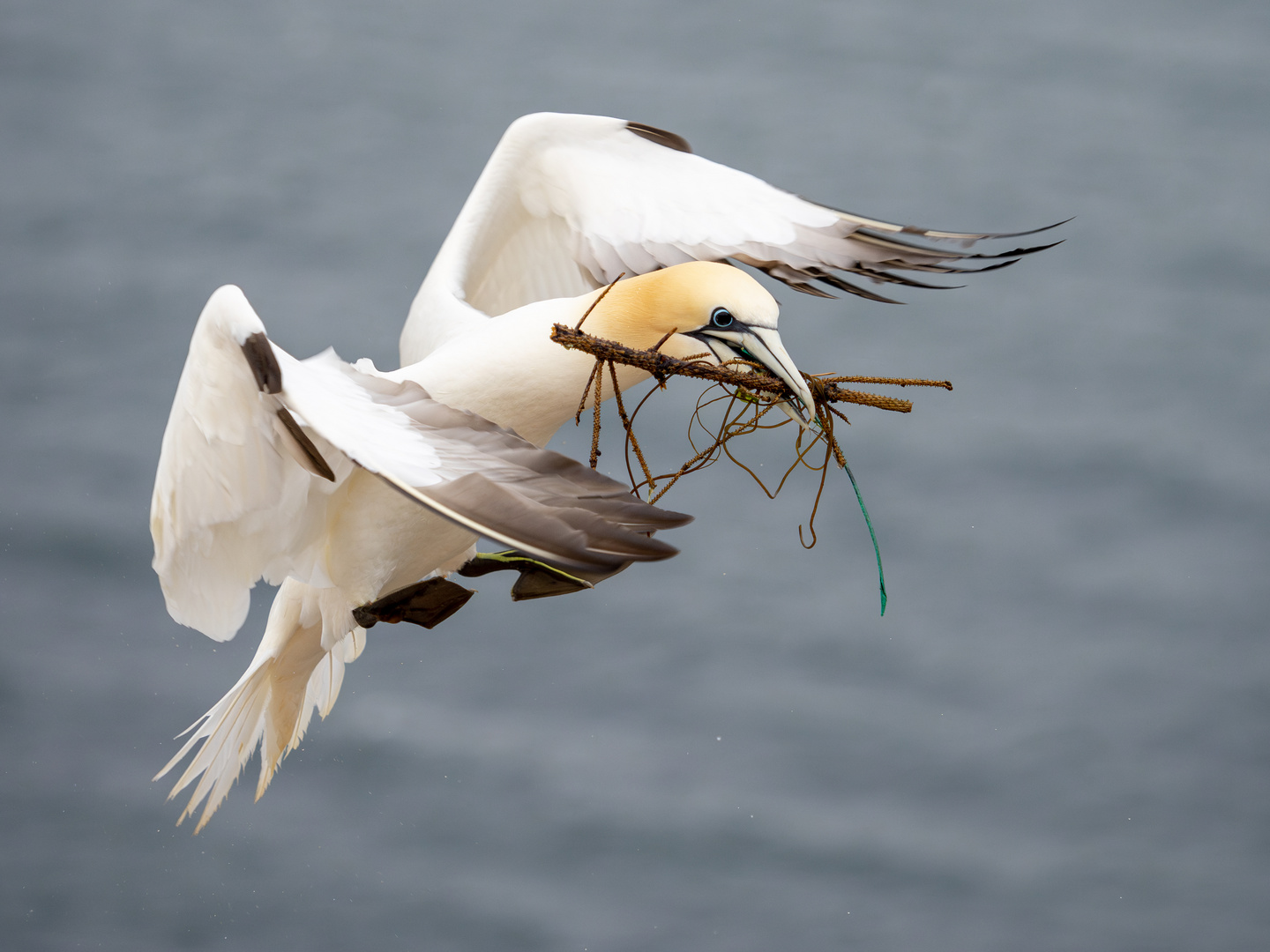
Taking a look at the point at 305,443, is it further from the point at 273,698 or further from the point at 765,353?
the point at 273,698

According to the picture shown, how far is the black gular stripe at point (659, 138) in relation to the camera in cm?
155

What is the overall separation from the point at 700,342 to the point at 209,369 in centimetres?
39

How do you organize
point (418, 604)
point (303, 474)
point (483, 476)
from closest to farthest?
point (483, 476) → point (303, 474) → point (418, 604)

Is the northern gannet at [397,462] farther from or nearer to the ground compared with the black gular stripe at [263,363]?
nearer to the ground

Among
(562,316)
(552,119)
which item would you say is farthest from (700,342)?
(552,119)

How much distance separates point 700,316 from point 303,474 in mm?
359

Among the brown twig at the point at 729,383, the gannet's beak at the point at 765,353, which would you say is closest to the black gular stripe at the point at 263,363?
the brown twig at the point at 729,383

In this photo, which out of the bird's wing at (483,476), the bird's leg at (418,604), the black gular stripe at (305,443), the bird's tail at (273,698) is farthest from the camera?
the bird's tail at (273,698)

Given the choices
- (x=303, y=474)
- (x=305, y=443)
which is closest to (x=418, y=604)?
(x=303, y=474)

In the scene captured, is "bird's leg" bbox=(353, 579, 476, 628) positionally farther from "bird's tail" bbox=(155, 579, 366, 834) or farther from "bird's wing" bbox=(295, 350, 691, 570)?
"bird's wing" bbox=(295, 350, 691, 570)

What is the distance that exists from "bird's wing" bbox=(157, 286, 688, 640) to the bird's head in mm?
188

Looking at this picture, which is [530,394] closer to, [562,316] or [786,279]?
[562,316]

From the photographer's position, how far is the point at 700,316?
1158 mm

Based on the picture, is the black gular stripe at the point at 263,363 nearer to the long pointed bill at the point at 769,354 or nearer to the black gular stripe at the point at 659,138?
the long pointed bill at the point at 769,354
